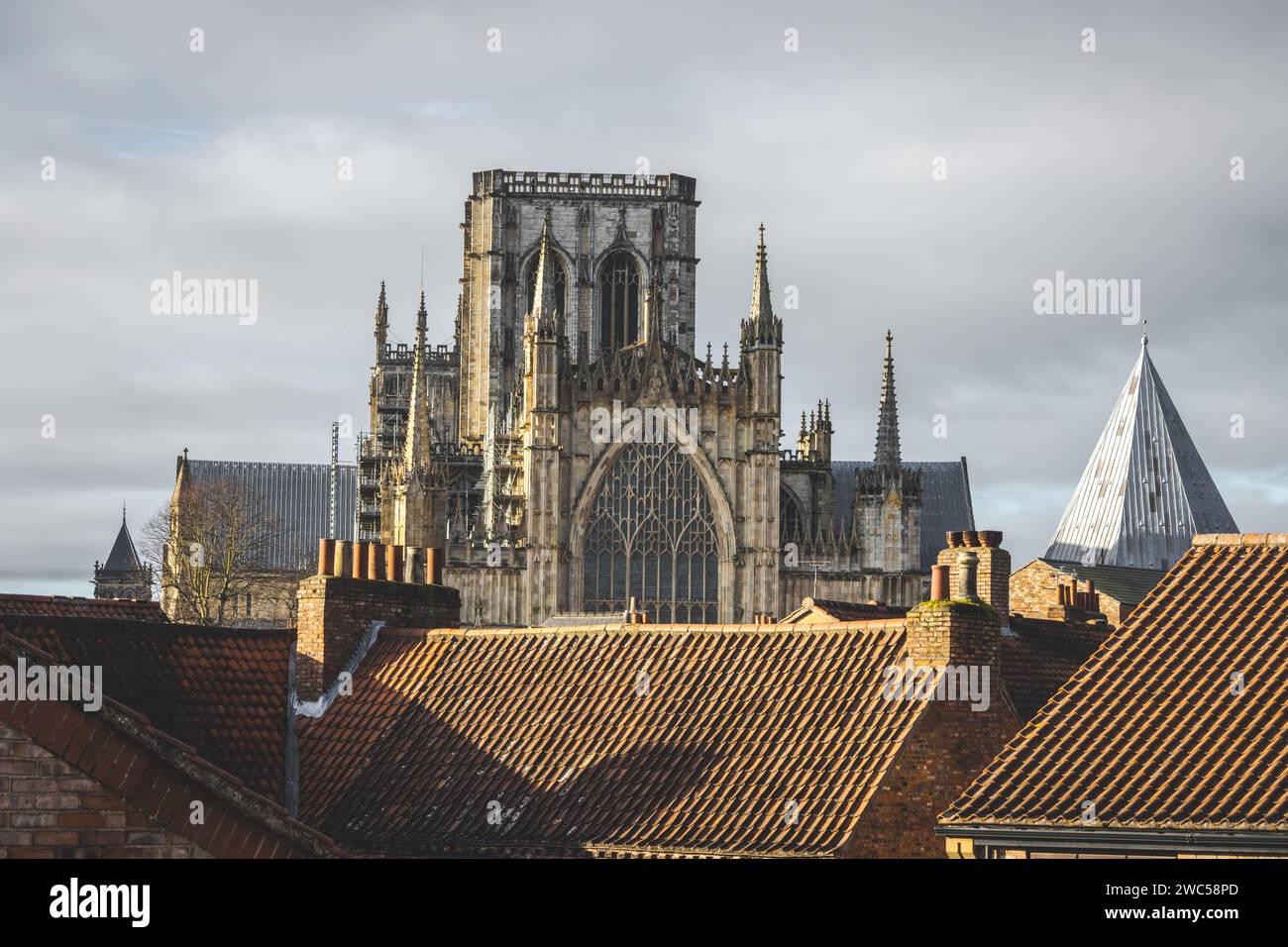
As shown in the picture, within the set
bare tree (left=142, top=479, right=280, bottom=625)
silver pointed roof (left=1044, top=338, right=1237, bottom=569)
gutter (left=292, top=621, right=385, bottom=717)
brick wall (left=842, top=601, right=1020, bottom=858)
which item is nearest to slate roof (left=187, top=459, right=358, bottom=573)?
bare tree (left=142, top=479, right=280, bottom=625)

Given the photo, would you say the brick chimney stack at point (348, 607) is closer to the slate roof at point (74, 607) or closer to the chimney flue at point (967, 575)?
the slate roof at point (74, 607)

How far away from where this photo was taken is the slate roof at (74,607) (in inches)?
969

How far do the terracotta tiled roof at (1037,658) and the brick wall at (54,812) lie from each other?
11.9 m

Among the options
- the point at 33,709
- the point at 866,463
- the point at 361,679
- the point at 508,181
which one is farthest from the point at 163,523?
the point at 33,709

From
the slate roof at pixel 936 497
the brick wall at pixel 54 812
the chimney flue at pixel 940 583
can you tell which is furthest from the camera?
the slate roof at pixel 936 497

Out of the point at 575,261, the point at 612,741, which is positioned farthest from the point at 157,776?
the point at 575,261

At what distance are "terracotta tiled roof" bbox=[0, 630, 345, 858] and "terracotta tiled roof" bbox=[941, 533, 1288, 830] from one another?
22.4 feet

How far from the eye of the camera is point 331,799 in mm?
24000

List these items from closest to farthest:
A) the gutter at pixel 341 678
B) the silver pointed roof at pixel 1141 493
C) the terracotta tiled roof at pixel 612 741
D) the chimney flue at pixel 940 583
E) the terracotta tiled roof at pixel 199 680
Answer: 1. the terracotta tiled roof at pixel 612 741
2. the terracotta tiled roof at pixel 199 680
3. the chimney flue at pixel 940 583
4. the gutter at pixel 341 678
5. the silver pointed roof at pixel 1141 493

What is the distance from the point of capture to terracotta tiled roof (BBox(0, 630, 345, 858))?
1363 cm

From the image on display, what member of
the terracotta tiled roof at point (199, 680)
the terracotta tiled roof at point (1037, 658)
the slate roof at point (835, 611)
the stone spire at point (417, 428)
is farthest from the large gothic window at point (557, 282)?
the terracotta tiled roof at point (199, 680)

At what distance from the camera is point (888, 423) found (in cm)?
7338

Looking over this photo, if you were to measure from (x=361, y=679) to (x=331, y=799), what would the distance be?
7.99 ft
